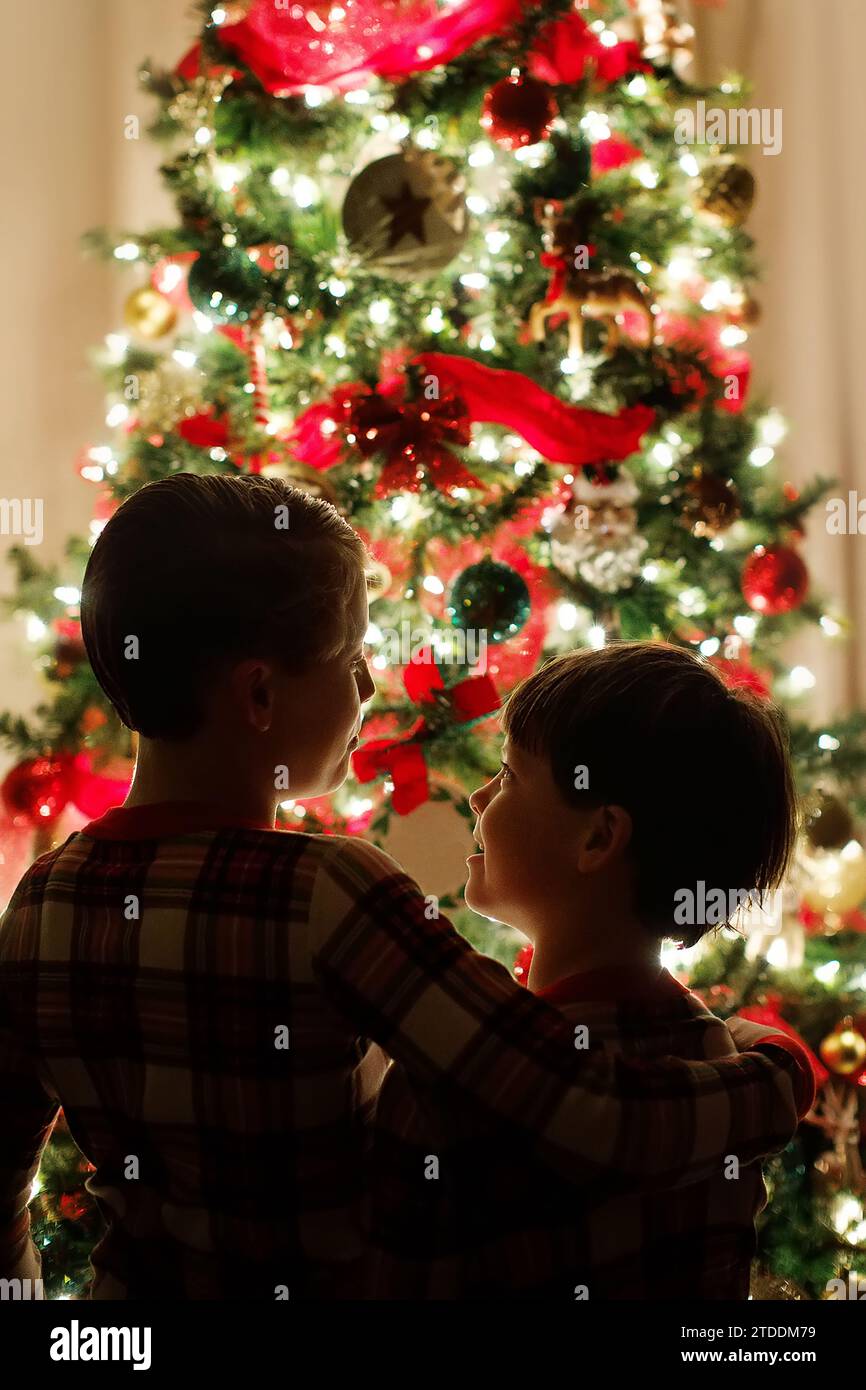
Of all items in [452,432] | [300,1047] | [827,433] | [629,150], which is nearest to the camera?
[300,1047]

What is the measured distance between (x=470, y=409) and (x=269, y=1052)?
1.24m

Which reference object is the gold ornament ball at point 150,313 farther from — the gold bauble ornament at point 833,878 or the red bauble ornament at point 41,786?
the gold bauble ornament at point 833,878

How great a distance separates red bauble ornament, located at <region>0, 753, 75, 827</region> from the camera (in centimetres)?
190

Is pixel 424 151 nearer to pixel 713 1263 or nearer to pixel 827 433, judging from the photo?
pixel 827 433

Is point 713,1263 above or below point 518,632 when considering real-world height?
below

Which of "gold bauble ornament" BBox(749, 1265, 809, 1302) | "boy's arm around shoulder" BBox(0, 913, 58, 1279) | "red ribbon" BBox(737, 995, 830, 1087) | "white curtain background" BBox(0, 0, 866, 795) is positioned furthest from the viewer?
"white curtain background" BBox(0, 0, 866, 795)

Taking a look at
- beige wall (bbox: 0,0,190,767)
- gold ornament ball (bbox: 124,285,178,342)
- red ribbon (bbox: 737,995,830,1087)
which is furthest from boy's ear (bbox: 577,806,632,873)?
beige wall (bbox: 0,0,190,767)

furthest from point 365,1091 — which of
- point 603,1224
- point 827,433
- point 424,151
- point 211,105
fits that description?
point 827,433

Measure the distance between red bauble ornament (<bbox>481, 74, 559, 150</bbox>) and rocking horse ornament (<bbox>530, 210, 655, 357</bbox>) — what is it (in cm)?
12

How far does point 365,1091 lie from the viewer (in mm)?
762

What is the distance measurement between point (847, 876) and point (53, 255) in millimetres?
2209

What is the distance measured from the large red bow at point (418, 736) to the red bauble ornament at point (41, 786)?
0.49 meters

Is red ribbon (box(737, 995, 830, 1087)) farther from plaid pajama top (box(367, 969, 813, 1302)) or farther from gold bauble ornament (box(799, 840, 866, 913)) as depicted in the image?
plaid pajama top (box(367, 969, 813, 1302))

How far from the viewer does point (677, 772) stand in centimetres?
81
